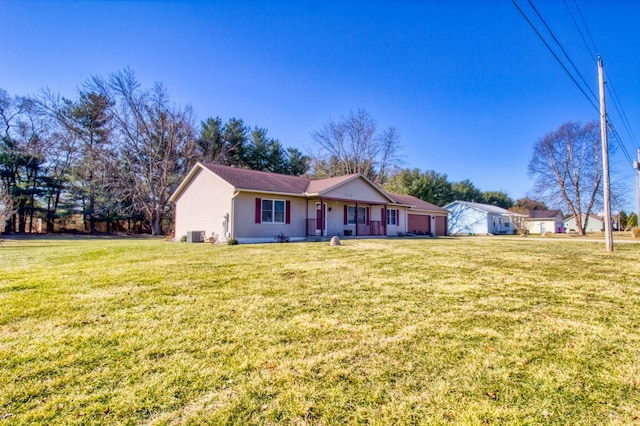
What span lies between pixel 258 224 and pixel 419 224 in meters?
16.7

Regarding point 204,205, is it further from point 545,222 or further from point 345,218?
point 545,222

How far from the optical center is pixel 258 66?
13.7 m

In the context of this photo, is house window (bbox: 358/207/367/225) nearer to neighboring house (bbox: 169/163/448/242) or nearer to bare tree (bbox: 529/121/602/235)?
neighboring house (bbox: 169/163/448/242)

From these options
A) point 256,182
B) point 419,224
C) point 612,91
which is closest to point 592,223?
point 419,224

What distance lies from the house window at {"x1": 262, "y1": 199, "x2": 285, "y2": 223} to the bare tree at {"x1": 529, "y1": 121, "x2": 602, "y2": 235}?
99.4 ft

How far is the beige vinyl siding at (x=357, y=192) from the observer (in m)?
17.3

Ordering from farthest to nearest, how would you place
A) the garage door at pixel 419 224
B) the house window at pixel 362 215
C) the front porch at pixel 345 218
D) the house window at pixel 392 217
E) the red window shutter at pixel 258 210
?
the garage door at pixel 419 224
the house window at pixel 392 217
the house window at pixel 362 215
the front porch at pixel 345 218
the red window shutter at pixel 258 210

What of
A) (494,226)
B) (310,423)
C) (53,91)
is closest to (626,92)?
(310,423)

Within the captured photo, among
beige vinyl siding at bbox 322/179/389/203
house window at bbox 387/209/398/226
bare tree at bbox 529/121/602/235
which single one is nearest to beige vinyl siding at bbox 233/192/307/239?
beige vinyl siding at bbox 322/179/389/203

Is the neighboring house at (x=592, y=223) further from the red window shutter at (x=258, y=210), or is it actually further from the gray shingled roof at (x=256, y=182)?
the red window shutter at (x=258, y=210)

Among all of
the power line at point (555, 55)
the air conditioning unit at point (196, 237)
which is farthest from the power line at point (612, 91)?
the air conditioning unit at point (196, 237)

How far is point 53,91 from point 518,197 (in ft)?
215

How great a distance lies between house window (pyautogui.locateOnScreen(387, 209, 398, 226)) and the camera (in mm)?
22266

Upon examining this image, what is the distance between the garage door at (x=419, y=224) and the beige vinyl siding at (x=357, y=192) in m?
6.12
